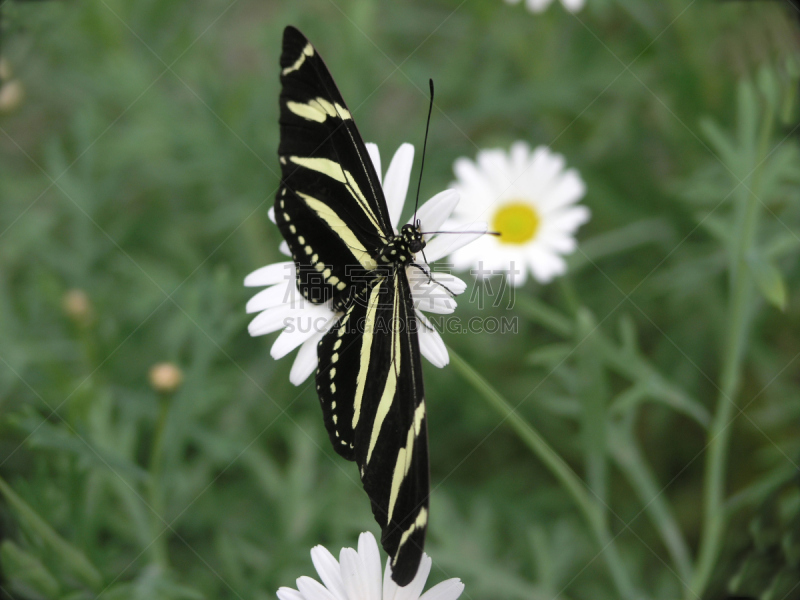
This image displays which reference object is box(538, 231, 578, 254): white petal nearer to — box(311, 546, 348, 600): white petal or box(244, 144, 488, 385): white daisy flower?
box(244, 144, 488, 385): white daisy flower

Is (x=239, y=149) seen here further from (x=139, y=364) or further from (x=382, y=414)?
(x=382, y=414)

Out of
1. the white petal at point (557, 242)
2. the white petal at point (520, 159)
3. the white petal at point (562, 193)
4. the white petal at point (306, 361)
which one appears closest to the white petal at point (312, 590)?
the white petal at point (306, 361)

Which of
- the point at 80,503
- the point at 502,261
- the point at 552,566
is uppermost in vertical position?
the point at 502,261

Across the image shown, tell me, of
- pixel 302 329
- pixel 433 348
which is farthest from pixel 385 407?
pixel 302 329

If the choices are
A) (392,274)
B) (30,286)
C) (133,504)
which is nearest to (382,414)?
(392,274)

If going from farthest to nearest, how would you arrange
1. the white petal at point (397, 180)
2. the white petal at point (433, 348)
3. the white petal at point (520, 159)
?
the white petal at point (520, 159) → the white petal at point (397, 180) → the white petal at point (433, 348)

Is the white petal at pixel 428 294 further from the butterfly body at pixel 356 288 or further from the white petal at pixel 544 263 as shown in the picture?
the white petal at pixel 544 263

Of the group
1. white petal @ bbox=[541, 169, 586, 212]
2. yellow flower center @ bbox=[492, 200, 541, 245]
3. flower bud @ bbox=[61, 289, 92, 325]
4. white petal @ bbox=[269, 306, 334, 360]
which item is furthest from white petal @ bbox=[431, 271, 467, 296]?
flower bud @ bbox=[61, 289, 92, 325]

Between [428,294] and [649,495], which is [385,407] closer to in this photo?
[428,294]
